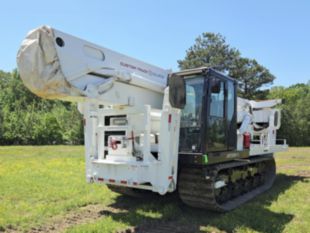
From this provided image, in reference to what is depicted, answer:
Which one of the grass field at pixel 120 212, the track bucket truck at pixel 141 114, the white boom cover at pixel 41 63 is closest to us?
the white boom cover at pixel 41 63

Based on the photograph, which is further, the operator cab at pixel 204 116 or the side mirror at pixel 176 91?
the operator cab at pixel 204 116

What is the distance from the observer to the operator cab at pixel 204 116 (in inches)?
229

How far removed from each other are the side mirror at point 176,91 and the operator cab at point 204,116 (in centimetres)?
26

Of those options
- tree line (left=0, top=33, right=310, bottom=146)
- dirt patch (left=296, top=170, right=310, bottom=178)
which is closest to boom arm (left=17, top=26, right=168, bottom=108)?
dirt patch (left=296, top=170, right=310, bottom=178)

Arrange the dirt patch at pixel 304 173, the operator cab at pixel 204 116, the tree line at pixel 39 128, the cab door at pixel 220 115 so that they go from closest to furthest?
1. the operator cab at pixel 204 116
2. the cab door at pixel 220 115
3. the dirt patch at pixel 304 173
4. the tree line at pixel 39 128

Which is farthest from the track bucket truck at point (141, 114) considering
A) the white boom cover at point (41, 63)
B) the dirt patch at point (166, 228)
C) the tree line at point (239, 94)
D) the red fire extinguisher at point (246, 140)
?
the tree line at point (239, 94)

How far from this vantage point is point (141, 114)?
5.71 metres

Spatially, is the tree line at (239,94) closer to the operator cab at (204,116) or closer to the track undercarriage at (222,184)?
the track undercarriage at (222,184)

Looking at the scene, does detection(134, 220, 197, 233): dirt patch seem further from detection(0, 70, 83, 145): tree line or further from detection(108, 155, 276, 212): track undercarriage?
detection(0, 70, 83, 145): tree line

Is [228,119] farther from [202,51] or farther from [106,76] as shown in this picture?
[202,51]

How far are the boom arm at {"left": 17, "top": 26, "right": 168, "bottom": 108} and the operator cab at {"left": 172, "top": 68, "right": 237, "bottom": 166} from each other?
3.09 ft

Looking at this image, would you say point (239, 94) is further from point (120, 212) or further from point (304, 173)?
point (120, 212)

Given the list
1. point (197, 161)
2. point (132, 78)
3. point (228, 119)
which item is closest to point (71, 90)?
point (132, 78)

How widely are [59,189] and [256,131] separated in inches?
243
